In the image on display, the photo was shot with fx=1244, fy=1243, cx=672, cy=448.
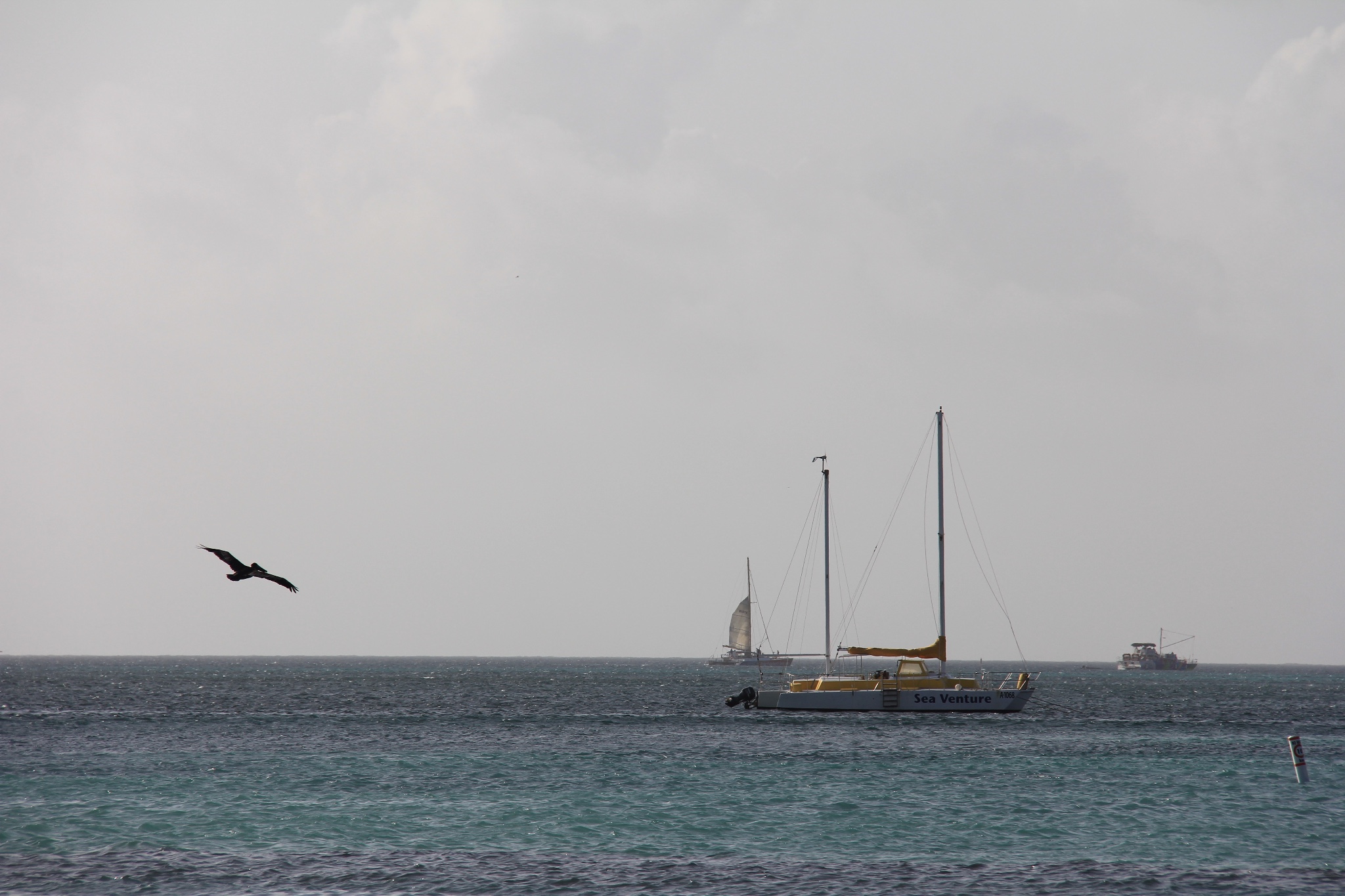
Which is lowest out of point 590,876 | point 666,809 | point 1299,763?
point 590,876

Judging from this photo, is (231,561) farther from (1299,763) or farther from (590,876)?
(1299,763)

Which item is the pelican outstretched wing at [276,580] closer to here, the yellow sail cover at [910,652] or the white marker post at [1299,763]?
the white marker post at [1299,763]

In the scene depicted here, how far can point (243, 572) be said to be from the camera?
21.3 meters

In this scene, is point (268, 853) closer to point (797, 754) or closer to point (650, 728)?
point (797, 754)

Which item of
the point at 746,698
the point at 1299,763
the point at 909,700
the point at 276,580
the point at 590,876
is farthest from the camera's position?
the point at 746,698

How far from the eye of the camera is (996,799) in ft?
126

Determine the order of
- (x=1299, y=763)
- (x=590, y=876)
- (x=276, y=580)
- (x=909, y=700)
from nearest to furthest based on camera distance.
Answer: (x=276, y=580) → (x=590, y=876) → (x=1299, y=763) → (x=909, y=700)

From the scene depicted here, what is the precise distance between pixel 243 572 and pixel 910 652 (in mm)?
62891

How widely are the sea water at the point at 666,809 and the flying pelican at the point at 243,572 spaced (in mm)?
8419

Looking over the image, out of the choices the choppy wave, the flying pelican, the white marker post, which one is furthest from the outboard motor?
the flying pelican

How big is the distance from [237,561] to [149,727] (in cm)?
5460

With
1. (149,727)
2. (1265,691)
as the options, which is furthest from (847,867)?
(1265,691)

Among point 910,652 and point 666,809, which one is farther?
point 910,652

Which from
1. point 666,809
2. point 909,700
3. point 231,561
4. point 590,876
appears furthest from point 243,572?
point 909,700
